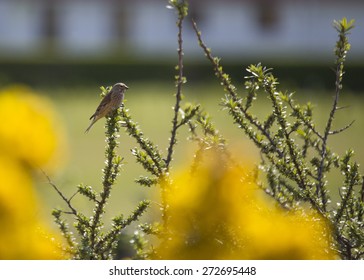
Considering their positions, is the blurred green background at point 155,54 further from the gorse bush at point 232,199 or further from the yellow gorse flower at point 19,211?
the gorse bush at point 232,199

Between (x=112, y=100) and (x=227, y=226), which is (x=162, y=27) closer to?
(x=112, y=100)

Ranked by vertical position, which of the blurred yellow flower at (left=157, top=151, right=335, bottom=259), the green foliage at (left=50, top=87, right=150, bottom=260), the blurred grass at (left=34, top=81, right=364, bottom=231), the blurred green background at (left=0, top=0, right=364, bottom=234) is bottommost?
the blurred yellow flower at (left=157, top=151, right=335, bottom=259)

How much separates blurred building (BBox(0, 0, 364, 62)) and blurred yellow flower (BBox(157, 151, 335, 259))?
23.5 m

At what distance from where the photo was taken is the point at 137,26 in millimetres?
28344

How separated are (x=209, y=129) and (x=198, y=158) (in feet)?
0.44

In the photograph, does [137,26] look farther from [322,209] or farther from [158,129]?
[322,209]

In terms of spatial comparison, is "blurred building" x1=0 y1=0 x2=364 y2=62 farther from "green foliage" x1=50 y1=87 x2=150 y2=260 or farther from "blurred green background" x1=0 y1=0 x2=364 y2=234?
"green foliage" x1=50 y1=87 x2=150 y2=260

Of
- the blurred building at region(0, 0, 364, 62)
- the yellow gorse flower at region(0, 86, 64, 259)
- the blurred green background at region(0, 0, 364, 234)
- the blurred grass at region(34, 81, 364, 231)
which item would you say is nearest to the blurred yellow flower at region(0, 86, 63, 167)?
the yellow gorse flower at region(0, 86, 64, 259)

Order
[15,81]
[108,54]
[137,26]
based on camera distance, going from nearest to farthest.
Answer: [15,81]
[108,54]
[137,26]

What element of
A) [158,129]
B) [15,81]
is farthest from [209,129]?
[15,81]

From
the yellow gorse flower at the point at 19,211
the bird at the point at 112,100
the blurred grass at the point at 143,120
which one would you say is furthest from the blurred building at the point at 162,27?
the bird at the point at 112,100

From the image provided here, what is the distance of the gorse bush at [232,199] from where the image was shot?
198 centimetres

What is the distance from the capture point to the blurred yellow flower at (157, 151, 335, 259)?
6.22 feet

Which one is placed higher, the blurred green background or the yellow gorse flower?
the blurred green background
